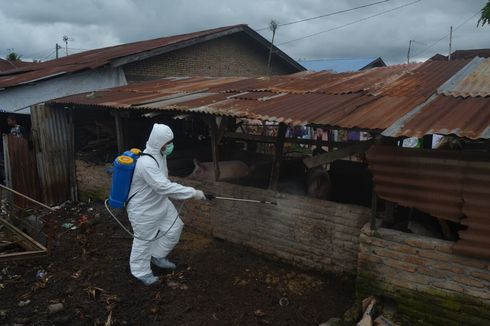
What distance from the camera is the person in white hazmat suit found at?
4.96m

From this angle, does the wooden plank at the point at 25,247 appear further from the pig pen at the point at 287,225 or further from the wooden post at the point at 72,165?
the wooden post at the point at 72,165

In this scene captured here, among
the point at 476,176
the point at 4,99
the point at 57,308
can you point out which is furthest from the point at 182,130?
the point at 476,176

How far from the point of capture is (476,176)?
12.2 ft

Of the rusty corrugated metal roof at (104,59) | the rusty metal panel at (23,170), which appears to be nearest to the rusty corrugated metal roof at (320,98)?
the rusty metal panel at (23,170)

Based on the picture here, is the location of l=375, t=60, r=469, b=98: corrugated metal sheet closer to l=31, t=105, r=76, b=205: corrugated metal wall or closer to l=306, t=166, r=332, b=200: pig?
l=306, t=166, r=332, b=200: pig

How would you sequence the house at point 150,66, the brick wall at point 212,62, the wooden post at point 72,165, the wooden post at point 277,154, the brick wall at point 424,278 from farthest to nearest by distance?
1. the brick wall at point 212,62
2. the house at point 150,66
3. the wooden post at point 72,165
4. the wooden post at point 277,154
5. the brick wall at point 424,278

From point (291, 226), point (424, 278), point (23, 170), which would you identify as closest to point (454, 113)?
point (424, 278)

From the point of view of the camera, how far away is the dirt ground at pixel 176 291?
4.48m

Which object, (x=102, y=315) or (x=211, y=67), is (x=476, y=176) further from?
(x=211, y=67)

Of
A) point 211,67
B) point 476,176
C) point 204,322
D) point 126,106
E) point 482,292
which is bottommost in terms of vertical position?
point 204,322

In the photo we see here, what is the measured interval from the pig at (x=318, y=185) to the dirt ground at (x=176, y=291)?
117cm

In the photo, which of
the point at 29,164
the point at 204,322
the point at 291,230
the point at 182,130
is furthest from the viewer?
the point at 182,130

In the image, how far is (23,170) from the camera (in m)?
8.95

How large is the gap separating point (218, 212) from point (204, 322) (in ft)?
8.04
